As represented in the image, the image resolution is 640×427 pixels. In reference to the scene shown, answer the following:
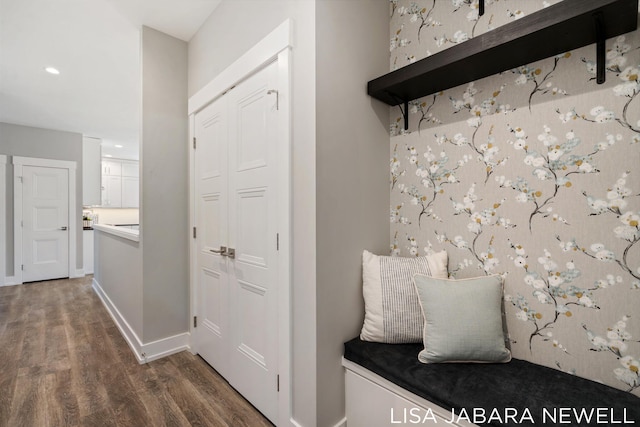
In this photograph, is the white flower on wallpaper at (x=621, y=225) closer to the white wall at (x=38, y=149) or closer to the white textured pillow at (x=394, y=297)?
the white textured pillow at (x=394, y=297)

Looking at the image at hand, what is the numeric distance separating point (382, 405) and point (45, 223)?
616cm

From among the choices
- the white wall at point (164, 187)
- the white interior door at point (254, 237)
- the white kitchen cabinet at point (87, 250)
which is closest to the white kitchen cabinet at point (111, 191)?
the white kitchen cabinet at point (87, 250)

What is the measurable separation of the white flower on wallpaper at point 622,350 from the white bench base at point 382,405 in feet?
1.96

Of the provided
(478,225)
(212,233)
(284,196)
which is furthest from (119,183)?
(478,225)

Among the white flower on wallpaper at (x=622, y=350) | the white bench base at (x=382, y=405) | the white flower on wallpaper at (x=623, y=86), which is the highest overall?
the white flower on wallpaper at (x=623, y=86)

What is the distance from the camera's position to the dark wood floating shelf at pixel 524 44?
3.28ft

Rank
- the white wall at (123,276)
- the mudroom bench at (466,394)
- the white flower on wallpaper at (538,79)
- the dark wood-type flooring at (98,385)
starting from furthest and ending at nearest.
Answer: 1. the white wall at (123,276)
2. the dark wood-type flooring at (98,385)
3. the white flower on wallpaper at (538,79)
4. the mudroom bench at (466,394)

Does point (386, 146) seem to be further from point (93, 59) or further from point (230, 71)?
point (93, 59)

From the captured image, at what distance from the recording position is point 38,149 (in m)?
4.92

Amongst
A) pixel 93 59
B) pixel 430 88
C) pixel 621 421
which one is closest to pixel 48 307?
pixel 93 59

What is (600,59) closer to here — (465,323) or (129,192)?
(465,323)

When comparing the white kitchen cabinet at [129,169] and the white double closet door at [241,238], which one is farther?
the white kitchen cabinet at [129,169]

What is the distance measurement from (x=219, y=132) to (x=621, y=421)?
2346mm

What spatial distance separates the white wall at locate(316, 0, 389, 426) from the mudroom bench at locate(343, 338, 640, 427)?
0.14m
